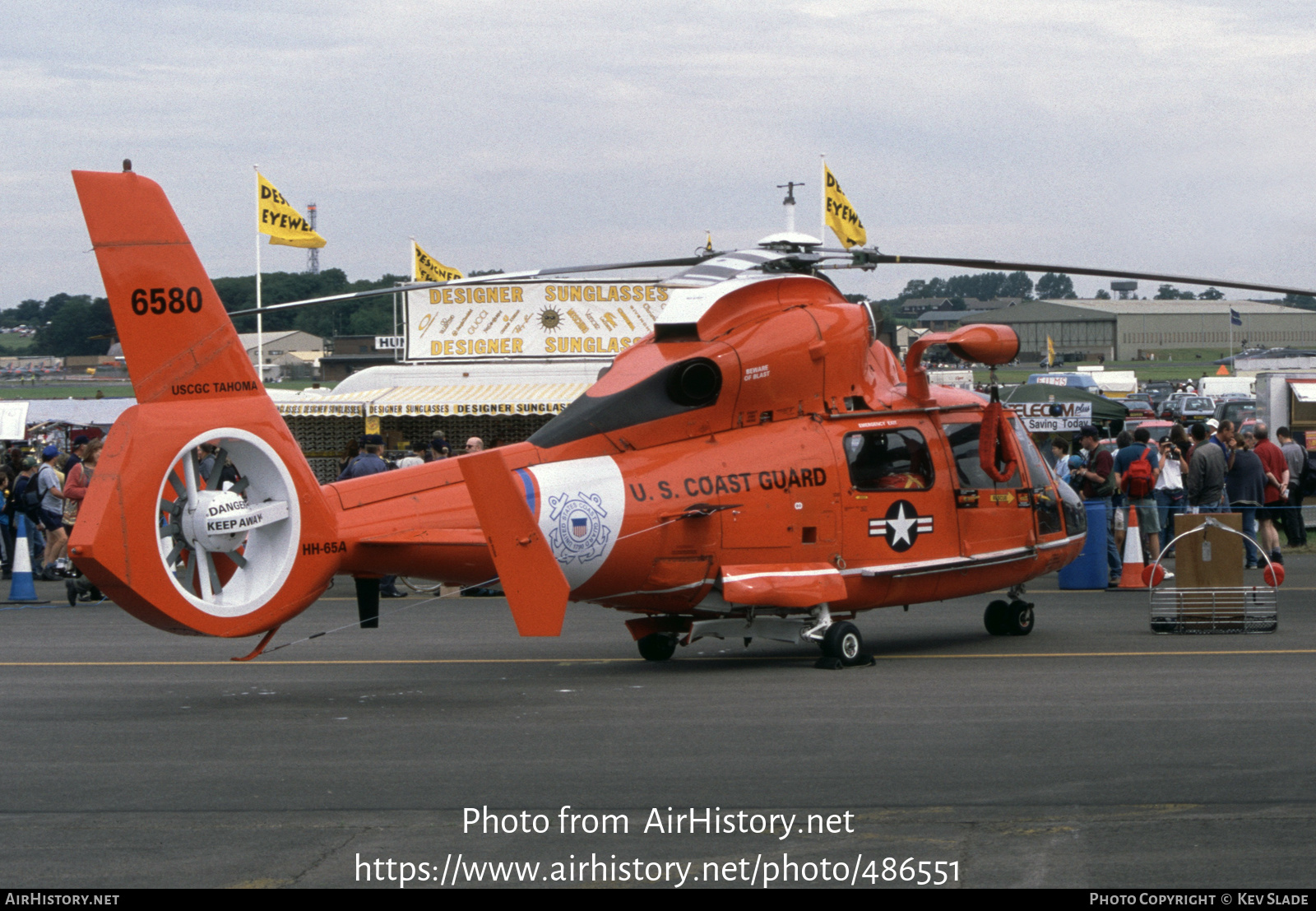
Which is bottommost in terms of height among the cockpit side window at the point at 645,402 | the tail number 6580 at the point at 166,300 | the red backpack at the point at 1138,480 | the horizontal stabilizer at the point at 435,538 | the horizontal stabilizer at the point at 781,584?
the horizontal stabilizer at the point at 781,584

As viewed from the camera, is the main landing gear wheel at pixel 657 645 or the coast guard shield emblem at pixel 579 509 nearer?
the coast guard shield emblem at pixel 579 509

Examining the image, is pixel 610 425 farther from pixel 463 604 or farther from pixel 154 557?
pixel 463 604

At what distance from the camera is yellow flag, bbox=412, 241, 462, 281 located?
36969 mm

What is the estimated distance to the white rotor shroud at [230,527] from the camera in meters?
9.88

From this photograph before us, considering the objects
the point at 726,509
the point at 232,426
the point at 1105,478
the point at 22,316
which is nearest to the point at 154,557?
the point at 232,426

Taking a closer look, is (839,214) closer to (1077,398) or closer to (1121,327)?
(1077,398)

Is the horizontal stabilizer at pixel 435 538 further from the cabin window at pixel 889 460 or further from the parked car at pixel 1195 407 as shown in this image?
the parked car at pixel 1195 407

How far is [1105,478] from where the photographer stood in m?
19.8

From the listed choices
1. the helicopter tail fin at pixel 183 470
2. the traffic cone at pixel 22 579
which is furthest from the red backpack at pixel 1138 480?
the traffic cone at pixel 22 579

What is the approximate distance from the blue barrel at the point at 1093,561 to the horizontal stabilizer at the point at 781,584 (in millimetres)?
7615

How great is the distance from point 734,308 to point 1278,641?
18.8 feet

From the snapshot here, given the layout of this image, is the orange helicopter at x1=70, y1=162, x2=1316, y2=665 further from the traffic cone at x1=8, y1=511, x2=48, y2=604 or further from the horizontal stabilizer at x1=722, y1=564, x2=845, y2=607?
the traffic cone at x1=8, y1=511, x2=48, y2=604

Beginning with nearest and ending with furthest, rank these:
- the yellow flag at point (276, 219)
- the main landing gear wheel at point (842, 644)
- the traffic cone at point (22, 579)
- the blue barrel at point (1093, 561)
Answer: the main landing gear wheel at point (842, 644) < the blue barrel at point (1093, 561) < the traffic cone at point (22, 579) < the yellow flag at point (276, 219)

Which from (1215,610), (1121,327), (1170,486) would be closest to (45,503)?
(1215,610)
